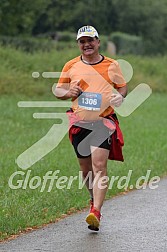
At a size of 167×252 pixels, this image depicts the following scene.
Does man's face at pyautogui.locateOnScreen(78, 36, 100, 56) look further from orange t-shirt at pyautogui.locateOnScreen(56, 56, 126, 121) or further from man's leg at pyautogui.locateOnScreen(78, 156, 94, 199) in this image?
man's leg at pyautogui.locateOnScreen(78, 156, 94, 199)

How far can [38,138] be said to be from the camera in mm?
17672

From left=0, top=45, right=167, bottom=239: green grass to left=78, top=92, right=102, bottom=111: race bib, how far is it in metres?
1.46

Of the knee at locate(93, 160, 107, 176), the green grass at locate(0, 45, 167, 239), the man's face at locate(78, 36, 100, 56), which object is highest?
the man's face at locate(78, 36, 100, 56)

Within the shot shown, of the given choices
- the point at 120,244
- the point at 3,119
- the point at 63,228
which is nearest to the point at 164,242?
the point at 120,244

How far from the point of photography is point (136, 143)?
17.4 metres

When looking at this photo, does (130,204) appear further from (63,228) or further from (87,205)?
(63,228)

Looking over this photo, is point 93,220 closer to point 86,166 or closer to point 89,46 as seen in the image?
point 86,166

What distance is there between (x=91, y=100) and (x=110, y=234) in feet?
4.64

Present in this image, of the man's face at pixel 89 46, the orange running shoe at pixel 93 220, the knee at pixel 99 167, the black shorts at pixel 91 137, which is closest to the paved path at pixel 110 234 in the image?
the orange running shoe at pixel 93 220

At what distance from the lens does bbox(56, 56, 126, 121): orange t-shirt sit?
788 cm

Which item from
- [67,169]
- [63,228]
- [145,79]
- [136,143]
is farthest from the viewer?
[145,79]

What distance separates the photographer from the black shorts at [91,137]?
26.1 ft

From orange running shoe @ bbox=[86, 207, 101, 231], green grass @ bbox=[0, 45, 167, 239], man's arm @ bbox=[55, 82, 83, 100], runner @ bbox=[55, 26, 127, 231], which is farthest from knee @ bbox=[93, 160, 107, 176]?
green grass @ bbox=[0, 45, 167, 239]

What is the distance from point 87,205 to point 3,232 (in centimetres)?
209
